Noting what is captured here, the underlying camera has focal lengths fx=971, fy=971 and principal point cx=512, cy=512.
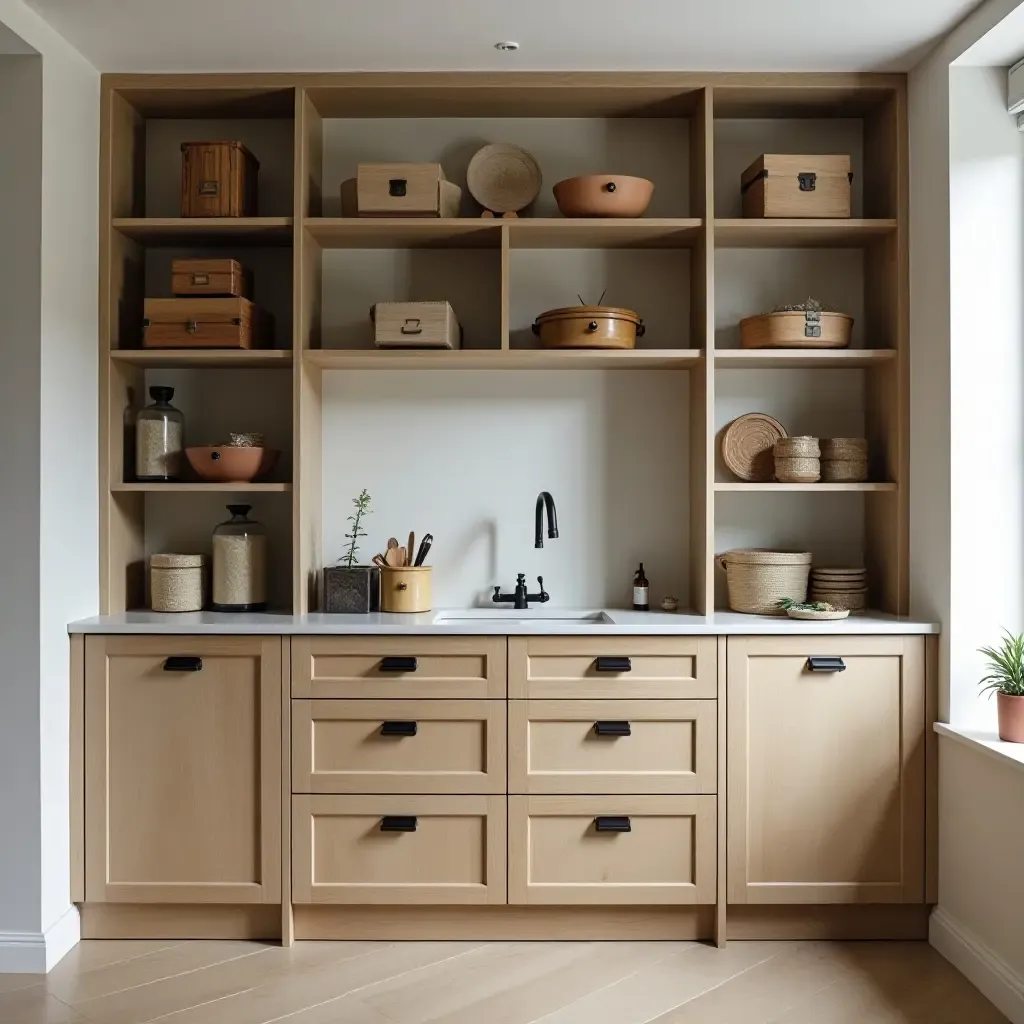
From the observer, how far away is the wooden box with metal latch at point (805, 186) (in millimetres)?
2920

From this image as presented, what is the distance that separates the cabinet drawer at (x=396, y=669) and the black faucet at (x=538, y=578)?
1.49ft

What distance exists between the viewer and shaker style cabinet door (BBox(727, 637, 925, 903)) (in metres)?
2.73

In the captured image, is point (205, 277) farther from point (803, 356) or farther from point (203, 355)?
point (803, 356)

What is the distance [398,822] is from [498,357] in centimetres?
137

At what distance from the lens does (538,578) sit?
320cm

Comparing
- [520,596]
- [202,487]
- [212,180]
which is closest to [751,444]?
[520,596]

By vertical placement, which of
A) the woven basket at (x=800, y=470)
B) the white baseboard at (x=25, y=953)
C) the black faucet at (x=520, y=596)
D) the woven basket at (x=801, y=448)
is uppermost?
the woven basket at (x=801, y=448)

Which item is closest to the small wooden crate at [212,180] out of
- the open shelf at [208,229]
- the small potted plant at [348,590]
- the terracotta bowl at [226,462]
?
the open shelf at [208,229]

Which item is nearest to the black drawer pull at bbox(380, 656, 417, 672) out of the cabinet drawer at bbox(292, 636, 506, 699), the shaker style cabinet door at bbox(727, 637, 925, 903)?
the cabinet drawer at bbox(292, 636, 506, 699)

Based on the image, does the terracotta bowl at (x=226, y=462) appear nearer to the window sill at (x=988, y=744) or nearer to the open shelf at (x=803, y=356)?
the open shelf at (x=803, y=356)

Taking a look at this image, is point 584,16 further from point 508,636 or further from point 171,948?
point 171,948

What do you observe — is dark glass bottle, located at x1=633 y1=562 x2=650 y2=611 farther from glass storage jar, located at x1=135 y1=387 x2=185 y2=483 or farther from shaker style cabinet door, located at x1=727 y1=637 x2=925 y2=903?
glass storage jar, located at x1=135 y1=387 x2=185 y2=483

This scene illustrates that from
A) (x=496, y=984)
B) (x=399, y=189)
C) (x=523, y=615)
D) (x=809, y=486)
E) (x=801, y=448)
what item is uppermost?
(x=399, y=189)

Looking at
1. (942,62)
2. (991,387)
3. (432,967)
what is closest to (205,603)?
(432,967)
